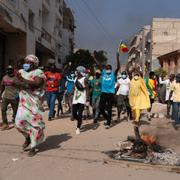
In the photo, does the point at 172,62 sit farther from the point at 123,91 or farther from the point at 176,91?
→ the point at 176,91

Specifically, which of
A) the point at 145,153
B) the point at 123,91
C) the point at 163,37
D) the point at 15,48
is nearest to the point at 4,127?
the point at 123,91

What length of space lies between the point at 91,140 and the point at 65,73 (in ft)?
19.0

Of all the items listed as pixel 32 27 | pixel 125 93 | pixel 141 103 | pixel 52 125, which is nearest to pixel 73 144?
pixel 141 103

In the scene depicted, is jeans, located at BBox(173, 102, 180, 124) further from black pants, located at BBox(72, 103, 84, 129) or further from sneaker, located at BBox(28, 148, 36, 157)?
sneaker, located at BBox(28, 148, 36, 157)

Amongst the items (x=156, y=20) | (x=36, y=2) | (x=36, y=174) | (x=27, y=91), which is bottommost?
(x=36, y=174)

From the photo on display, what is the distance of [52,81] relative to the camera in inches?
507

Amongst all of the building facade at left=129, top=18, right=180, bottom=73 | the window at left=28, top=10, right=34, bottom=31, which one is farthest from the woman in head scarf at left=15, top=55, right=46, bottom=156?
the building facade at left=129, top=18, right=180, bottom=73

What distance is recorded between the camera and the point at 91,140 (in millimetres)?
9508

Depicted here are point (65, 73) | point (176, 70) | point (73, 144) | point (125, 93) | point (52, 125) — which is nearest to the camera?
point (73, 144)

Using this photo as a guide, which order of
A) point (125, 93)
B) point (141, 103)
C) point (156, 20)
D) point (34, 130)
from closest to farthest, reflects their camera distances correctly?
point (34, 130) → point (141, 103) → point (125, 93) → point (156, 20)

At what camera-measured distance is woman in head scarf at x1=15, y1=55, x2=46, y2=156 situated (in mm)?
7859

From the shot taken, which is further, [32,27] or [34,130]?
[32,27]

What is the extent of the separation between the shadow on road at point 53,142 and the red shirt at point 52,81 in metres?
2.79

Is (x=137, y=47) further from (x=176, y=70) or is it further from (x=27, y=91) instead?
(x=27, y=91)
